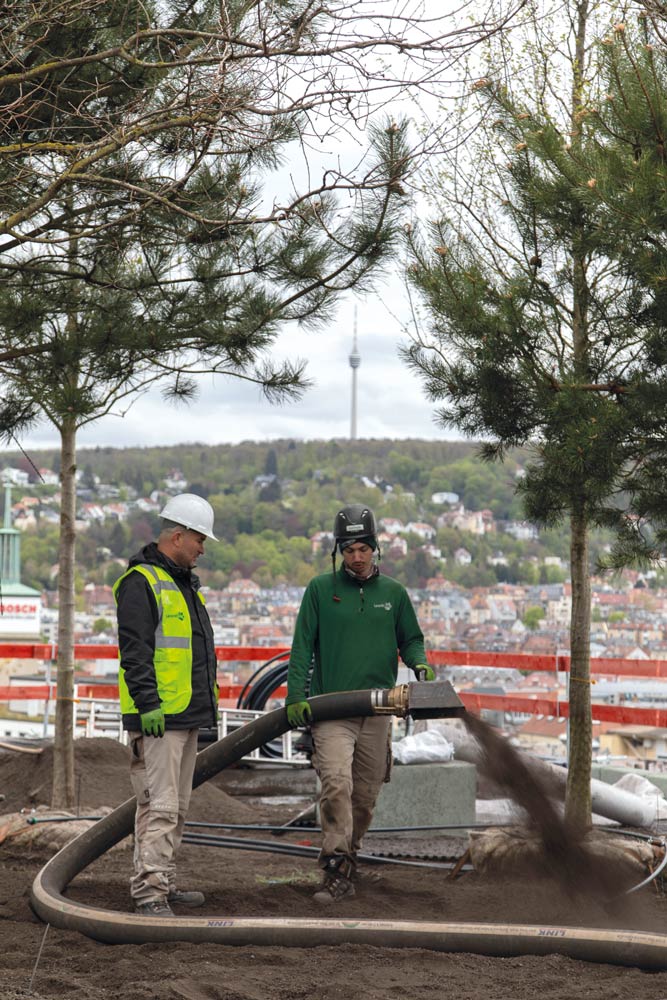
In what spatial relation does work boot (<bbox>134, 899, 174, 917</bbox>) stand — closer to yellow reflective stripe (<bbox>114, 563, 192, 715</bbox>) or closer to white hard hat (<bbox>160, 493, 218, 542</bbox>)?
yellow reflective stripe (<bbox>114, 563, 192, 715</bbox>)

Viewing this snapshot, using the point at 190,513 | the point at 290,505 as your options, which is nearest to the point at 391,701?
the point at 190,513

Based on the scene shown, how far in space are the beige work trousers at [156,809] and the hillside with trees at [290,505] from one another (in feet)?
86.0

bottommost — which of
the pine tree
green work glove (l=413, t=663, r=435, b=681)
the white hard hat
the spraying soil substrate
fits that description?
the spraying soil substrate

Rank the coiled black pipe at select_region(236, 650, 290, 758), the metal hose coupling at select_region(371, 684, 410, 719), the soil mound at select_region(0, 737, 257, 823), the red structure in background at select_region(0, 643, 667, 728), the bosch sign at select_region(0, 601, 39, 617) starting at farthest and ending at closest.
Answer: the bosch sign at select_region(0, 601, 39, 617)
the coiled black pipe at select_region(236, 650, 290, 758)
the red structure in background at select_region(0, 643, 667, 728)
the soil mound at select_region(0, 737, 257, 823)
the metal hose coupling at select_region(371, 684, 410, 719)

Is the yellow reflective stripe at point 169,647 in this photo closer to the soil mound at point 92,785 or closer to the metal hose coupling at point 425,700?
the metal hose coupling at point 425,700

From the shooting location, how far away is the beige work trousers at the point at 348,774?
19.5 ft

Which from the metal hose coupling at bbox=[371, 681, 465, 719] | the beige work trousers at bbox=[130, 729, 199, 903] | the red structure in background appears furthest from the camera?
the red structure in background

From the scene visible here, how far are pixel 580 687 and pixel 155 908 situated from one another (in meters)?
3.55

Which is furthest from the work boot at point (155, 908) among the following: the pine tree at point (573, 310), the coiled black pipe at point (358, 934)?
the pine tree at point (573, 310)

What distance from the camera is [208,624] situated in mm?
5863

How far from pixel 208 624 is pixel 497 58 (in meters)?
4.49

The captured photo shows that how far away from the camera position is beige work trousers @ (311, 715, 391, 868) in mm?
5953

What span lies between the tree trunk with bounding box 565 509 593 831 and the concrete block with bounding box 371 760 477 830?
1.00 meters

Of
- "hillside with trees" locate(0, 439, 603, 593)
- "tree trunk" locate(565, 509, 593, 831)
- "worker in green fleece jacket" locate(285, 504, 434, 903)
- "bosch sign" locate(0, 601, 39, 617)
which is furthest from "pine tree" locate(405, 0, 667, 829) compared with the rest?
"bosch sign" locate(0, 601, 39, 617)
